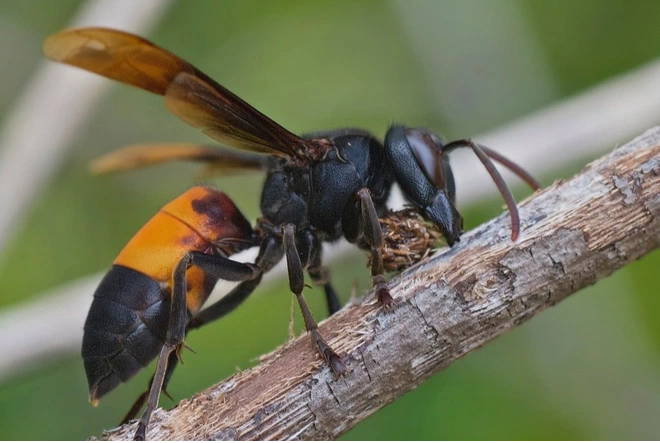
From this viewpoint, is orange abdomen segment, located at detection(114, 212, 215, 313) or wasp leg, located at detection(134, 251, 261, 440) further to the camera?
orange abdomen segment, located at detection(114, 212, 215, 313)

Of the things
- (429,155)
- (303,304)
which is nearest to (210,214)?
(303,304)

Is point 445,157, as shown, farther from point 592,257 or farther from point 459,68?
point 459,68

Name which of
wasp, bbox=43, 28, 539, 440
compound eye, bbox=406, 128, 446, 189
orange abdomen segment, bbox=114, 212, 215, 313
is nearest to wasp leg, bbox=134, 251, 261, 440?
wasp, bbox=43, 28, 539, 440

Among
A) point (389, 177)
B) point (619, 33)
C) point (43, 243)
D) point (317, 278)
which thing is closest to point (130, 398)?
point (43, 243)

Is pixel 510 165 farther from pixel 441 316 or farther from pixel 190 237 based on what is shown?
pixel 190 237

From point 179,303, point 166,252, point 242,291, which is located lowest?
point 242,291

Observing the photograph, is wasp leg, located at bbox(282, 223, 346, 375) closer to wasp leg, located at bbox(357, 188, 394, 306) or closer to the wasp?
the wasp

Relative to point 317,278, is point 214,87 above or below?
above
